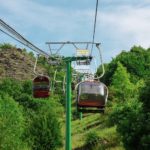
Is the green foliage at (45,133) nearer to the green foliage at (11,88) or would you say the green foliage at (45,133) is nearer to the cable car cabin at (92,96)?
the green foliage at (11,88)

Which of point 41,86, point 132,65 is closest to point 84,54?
point 41,86

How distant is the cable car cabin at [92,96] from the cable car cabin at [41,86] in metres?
2.89

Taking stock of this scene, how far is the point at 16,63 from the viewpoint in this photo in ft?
490

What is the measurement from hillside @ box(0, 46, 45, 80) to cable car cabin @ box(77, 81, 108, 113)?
4562 inches

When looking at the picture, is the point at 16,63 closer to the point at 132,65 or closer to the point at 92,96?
the point at 132,65

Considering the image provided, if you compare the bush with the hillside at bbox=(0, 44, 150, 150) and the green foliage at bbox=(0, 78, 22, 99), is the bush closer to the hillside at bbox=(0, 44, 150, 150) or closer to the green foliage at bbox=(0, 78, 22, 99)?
the hillside at bbox=(0, 44, 150, 150)

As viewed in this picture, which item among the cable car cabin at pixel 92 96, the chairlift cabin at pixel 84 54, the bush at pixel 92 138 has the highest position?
the chairlift cabin at pixel 84 54

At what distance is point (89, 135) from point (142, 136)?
51.5ft

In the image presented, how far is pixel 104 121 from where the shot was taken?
205 feet

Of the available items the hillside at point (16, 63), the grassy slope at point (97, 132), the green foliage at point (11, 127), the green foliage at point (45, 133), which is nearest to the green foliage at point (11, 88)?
the green foliage at point (11, 127)

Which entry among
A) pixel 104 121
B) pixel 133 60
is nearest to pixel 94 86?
pixel 104 121

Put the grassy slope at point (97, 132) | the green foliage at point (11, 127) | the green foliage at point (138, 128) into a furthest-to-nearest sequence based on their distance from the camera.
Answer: the green foliage at point (11, 127), the grassy slope at point (97, 132), the green foliage at point (138, 128)

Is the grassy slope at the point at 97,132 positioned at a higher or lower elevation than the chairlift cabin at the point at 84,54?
lower

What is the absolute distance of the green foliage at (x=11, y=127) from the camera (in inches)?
2058
